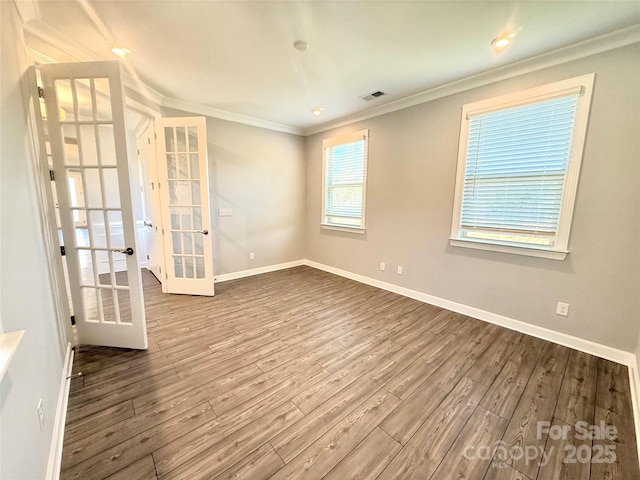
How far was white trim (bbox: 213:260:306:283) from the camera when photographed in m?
4.28

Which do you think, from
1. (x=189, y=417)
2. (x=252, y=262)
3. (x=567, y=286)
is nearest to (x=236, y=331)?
(x=189, y=417)

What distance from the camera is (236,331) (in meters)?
2.68

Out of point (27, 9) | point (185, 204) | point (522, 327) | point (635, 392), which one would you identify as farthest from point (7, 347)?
point (522, 327)

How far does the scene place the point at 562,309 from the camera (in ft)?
8.12

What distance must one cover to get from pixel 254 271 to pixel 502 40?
4.35 metres

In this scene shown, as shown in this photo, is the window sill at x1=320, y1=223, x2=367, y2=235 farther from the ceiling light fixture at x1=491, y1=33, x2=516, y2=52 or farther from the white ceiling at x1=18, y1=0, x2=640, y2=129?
the ceiling light fixture at x1=491, y1=33, x2=516, y2=52

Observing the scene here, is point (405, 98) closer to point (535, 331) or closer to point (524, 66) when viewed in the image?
point (524, 66)

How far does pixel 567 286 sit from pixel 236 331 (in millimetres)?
3302

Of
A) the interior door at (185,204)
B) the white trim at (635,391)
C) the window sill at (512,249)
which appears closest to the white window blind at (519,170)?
the window sill at (512,249)

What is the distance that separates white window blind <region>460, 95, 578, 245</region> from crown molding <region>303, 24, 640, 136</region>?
343 mm

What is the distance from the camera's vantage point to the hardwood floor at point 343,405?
1.37 meters

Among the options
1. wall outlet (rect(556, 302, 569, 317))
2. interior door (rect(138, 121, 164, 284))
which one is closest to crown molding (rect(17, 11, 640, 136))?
interior door (rect(138, 121, 164, 284))

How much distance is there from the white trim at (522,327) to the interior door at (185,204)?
2662 millimetres

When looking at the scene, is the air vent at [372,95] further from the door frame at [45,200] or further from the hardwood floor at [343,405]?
the door frame at [45,200]
